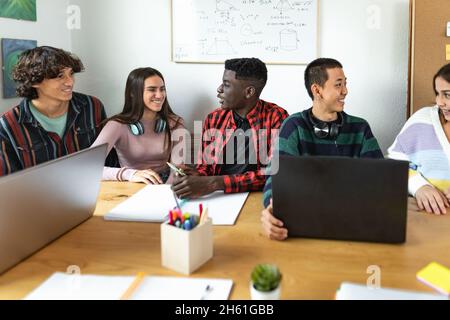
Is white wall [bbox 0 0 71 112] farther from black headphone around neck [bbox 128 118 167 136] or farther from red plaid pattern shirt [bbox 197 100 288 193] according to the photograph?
red plaid pattern shirt [bbox 197 100 288 193]

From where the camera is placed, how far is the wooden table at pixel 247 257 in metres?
0.95

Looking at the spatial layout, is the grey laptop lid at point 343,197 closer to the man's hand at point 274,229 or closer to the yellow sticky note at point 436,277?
the man's hand at point 274,229

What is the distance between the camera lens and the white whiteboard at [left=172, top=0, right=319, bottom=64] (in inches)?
111

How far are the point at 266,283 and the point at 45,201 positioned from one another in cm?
59

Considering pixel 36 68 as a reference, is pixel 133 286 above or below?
below

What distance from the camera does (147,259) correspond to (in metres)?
1.08

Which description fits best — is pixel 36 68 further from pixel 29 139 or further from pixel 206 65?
pixel 206 65

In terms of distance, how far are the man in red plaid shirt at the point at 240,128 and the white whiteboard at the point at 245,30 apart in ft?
2.04

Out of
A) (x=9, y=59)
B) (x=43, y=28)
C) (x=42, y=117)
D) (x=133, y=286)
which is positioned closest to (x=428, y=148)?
(x=133, y=286)

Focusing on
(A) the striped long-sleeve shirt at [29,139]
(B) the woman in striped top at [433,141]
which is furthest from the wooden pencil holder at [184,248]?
(A) the striped long-sleeve shirt at [29,139]

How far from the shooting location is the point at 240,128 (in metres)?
2.19
